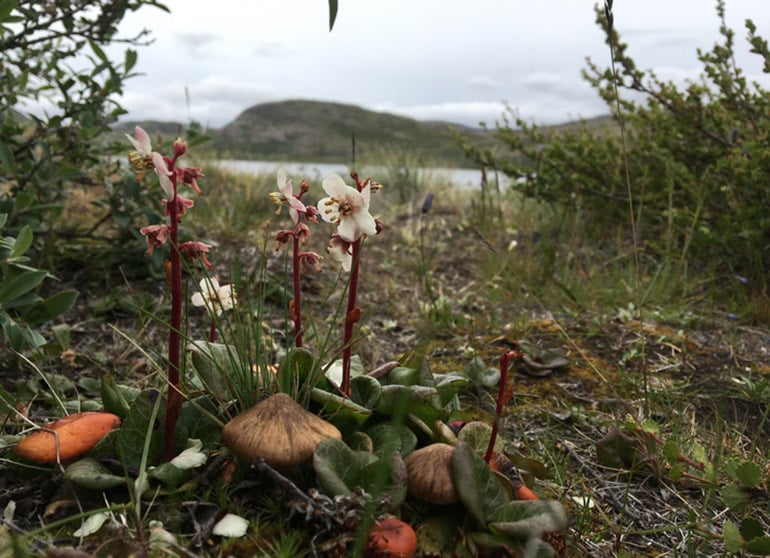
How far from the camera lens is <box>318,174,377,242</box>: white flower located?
1549 mm

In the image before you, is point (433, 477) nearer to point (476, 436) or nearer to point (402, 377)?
point (476, 436)

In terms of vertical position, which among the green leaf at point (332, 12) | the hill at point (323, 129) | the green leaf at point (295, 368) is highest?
the hill at point (323, 129)

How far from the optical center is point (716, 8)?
3775 mm

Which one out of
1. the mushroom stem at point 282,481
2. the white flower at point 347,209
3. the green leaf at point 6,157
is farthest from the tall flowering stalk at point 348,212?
the green leaf at point 6,157

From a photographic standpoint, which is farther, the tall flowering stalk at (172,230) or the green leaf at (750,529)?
the green leaf at (750,529)

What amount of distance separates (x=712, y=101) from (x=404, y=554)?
434 cm

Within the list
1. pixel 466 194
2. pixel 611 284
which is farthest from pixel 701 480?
pixel 466 194

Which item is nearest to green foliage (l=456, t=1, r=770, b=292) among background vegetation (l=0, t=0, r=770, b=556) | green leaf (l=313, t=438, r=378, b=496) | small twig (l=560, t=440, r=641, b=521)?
background vegetation (l=0, t=0, r=770, b=556)

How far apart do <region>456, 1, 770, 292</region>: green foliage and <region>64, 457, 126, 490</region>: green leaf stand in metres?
2.62

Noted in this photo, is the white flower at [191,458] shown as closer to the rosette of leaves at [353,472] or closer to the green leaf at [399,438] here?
the rosette of leaves at [353,472]

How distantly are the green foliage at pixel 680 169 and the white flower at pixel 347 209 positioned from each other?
2.02 metres

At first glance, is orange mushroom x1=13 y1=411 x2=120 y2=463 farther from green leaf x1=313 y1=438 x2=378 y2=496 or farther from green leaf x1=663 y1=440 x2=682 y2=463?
green leaf x1=663 y1=440 x2=682 y2=463

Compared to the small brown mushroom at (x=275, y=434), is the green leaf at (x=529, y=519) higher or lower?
lower

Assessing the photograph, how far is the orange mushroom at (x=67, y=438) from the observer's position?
4.82ft
